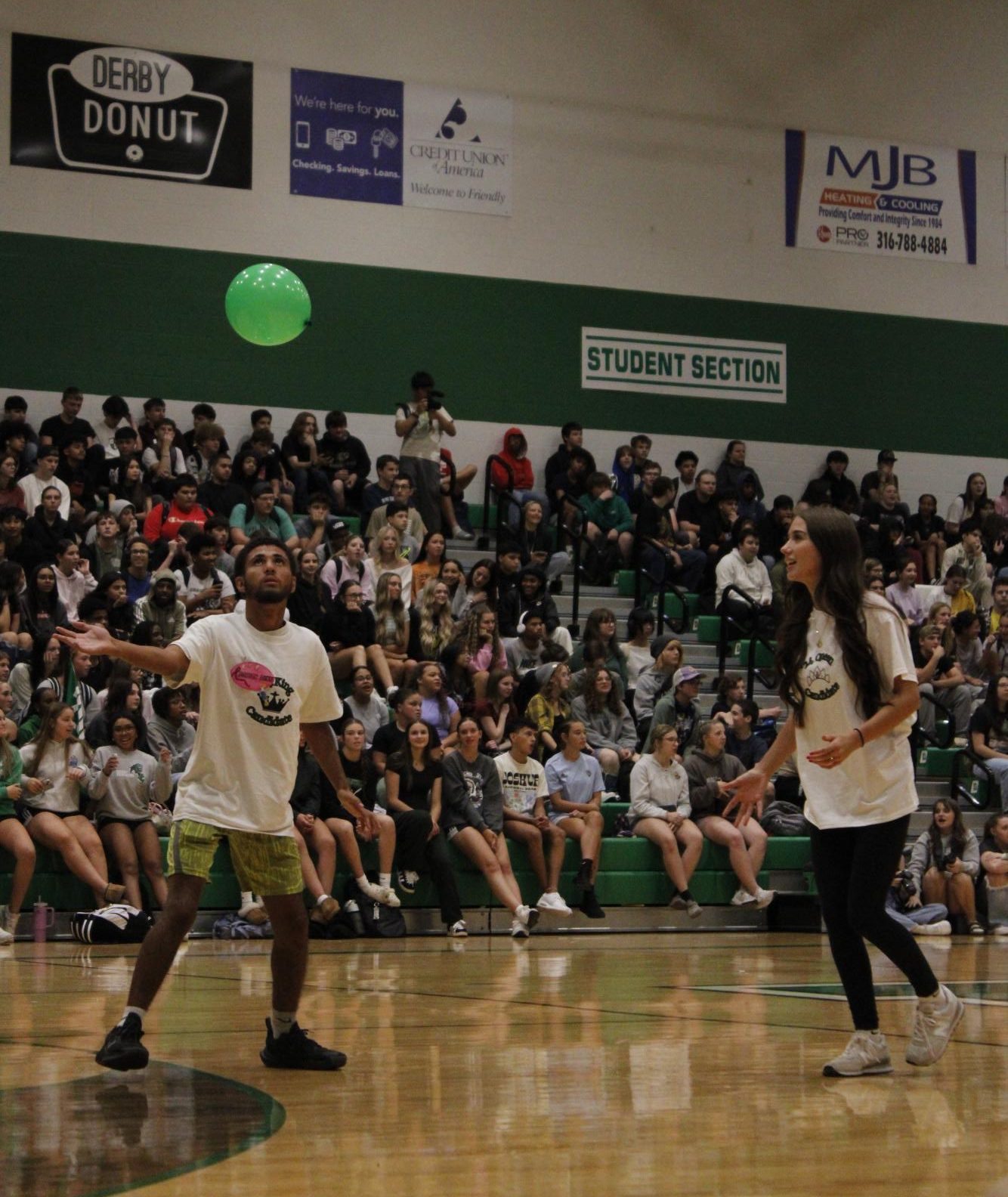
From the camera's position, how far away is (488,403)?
19.0 meters

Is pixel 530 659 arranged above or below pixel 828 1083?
above

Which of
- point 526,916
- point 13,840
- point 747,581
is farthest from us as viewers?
point 747,581

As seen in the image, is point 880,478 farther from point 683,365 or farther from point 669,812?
point 669,812

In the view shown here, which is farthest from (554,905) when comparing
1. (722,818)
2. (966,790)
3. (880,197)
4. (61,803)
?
(880,197)

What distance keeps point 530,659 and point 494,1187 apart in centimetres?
1083

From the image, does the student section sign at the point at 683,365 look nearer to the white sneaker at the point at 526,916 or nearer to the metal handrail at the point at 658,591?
the metal handrail at the point at 658,591

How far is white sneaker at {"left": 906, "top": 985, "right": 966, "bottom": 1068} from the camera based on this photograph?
4.86m

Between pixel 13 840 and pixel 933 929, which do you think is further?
pixel 933 929

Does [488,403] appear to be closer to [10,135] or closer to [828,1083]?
[10,135]

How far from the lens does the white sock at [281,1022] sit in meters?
4.98

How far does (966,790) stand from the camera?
1438cm

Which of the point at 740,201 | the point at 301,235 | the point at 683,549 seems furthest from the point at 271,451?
the point at 740,201

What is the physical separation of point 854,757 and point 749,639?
1140 centimetres

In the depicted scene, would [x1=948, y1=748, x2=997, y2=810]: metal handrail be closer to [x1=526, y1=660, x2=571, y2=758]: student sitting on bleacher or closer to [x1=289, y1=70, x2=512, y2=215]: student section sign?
[x1=526, y1=660, x2=571, y2=758]: student sitting on bleacher
